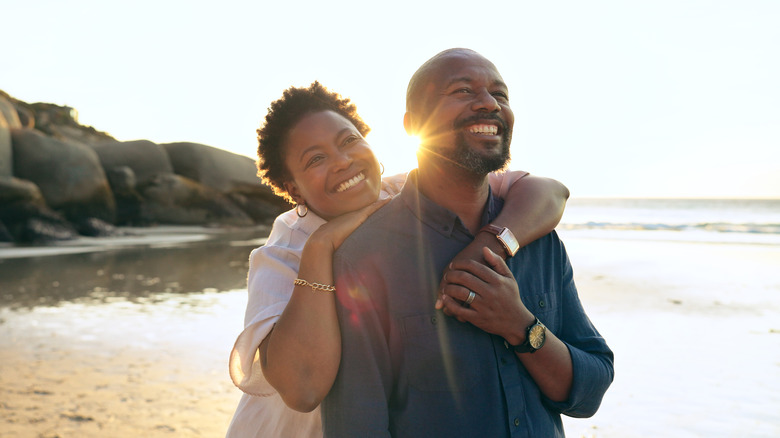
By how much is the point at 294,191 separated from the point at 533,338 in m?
1.32

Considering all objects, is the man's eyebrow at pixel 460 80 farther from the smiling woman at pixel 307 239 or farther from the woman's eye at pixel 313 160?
the woman's eye at pixel 313 160

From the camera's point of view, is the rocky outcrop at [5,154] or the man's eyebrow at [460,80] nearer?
the man's eyebrow at [460,80]

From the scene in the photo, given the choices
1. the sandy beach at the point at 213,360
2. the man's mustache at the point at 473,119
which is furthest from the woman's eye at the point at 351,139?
the sandy beach at the point at 213,360

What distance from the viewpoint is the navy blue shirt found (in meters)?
1.78

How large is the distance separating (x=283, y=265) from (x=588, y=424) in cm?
324

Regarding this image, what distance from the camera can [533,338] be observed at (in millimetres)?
1787

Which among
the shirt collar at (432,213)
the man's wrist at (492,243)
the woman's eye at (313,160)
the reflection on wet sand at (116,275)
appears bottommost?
the reflection on wet sand at (116,275)

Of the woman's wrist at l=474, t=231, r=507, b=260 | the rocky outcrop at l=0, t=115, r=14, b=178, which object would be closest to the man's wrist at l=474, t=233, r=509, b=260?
the woman's wrist at l=474, t=231, r=507, b=260

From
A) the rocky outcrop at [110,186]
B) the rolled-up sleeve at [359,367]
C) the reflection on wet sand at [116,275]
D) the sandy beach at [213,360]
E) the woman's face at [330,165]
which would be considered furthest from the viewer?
the rocky outcrop at [110,186]

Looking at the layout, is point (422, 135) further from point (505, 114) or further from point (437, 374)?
point (437, 374)

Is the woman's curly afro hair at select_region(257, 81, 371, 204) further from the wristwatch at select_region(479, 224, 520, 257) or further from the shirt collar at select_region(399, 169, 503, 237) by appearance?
the wristwatch at select_region(479, 224, 520, 257)

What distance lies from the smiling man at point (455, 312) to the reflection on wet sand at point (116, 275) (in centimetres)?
808

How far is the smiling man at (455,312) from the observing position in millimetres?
1774

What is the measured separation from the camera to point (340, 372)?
1.81m
